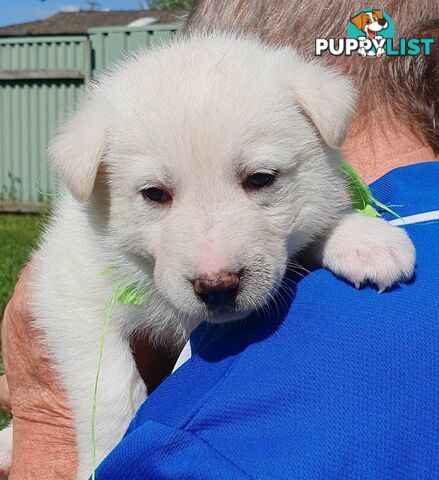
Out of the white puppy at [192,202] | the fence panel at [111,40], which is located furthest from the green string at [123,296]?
the fence panel at [111,40]

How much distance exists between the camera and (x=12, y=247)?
8.76m

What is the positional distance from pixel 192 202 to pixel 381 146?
2.42 feet

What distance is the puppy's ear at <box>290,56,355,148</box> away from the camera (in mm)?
2164

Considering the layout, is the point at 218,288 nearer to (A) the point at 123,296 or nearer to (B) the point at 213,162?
(B) the point at 213,162

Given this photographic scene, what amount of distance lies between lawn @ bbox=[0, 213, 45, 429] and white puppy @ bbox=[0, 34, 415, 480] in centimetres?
249

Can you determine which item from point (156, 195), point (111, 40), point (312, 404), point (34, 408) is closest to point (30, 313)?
point (34, 408)

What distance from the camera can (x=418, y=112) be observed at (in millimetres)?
2355

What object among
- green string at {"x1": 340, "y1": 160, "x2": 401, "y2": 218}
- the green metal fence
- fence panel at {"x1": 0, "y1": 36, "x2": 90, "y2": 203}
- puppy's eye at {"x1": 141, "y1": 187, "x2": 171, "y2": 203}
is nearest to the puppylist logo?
green string at {"x1": 340, "y1": 160, "x2": 401, "y2": 218}

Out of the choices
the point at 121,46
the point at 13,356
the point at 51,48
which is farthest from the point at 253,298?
the point at 51,48

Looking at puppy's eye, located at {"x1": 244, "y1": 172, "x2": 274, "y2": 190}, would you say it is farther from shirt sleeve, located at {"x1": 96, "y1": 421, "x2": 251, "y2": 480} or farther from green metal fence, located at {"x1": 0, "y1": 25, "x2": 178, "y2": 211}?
green metal fence, located at {"x1": 0, "y1": 25, "x2": 178, "y2": 211}

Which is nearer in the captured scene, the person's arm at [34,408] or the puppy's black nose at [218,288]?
the puppy's black nose at [218,288]

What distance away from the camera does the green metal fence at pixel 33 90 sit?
1252cm

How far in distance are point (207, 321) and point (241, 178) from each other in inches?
16.3

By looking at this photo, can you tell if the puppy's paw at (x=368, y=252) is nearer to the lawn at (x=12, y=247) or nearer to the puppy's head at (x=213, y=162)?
the puppy's head at (x=213, y=162)
